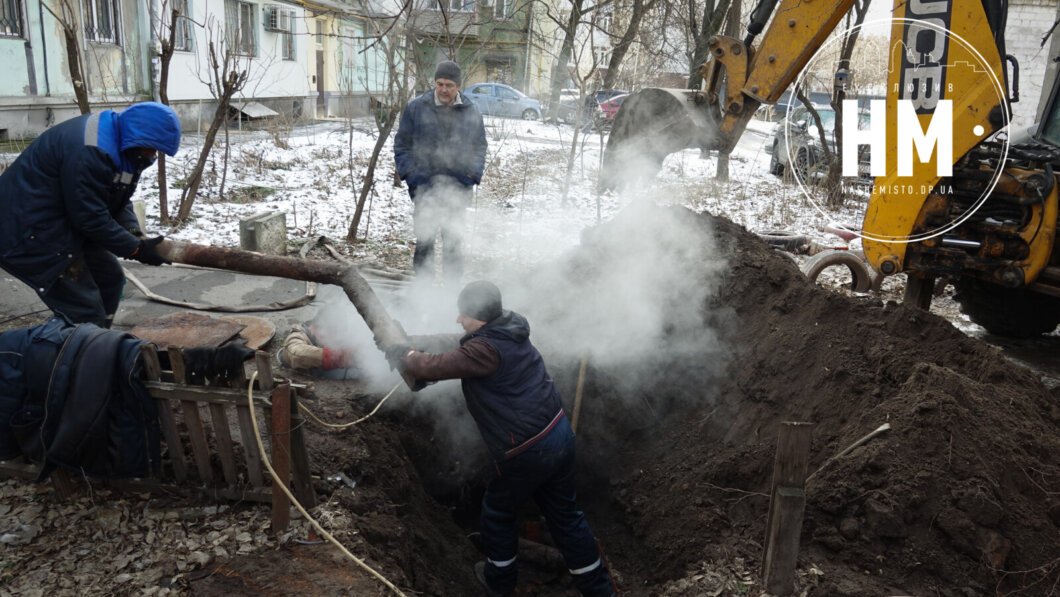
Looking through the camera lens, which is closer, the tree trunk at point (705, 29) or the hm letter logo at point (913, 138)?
the hm letter logo at point (913, 138)

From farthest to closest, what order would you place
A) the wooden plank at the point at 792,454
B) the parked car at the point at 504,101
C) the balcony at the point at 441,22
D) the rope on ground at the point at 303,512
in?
the parked car at the point at 504,101 < the balcony at the point at 441,22 < the rope on ground at the point at 303,512 < the wooden plank at the point at 792,454

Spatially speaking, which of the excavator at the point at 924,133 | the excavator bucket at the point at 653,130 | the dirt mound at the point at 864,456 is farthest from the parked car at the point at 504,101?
the dirt mound at the point at 864,456

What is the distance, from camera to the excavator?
486 centimetres

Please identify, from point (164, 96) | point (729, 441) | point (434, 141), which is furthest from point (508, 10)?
point (729, 441)

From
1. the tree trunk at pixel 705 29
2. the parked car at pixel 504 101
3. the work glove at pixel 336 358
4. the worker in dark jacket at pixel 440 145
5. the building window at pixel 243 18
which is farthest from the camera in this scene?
the parked car at pixel 504 101

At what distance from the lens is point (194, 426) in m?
3.25

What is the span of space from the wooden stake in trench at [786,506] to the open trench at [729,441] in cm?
20

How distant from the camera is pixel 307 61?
74.8 feet

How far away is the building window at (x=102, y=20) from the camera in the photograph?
1351cm

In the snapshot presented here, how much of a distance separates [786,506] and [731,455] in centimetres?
128

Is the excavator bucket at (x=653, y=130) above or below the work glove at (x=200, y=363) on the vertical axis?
above

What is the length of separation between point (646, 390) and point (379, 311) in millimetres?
2146

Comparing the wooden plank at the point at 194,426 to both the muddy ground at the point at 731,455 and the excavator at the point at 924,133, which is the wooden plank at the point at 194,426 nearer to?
the muddy ground at the point at 731,455

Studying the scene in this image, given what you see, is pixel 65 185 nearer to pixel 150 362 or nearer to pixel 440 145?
pixel 150 362
